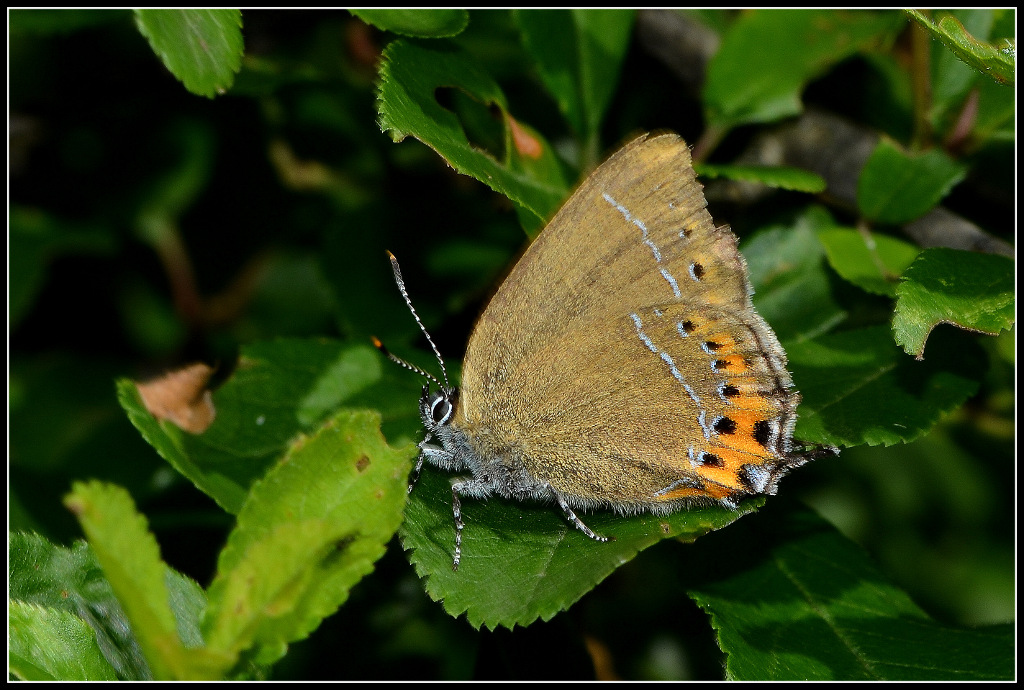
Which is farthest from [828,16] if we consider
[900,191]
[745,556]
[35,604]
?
[35,604]

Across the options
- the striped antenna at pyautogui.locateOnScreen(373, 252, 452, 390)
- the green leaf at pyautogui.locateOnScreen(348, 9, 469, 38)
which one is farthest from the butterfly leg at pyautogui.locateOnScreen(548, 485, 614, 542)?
the green leaf at pyautogui.locateOnScreen(348, 9, 469, 38)

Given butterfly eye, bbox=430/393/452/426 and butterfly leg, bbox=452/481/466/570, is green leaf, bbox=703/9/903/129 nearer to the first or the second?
butterfly eye, bbox=430/393/452/426

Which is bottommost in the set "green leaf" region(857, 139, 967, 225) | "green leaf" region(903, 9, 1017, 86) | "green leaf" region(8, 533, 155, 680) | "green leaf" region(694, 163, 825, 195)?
"green leaf" region(8, 533, 155, 680)

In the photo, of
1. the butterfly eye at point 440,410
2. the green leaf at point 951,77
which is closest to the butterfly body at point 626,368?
the butterfly eye at point 440,410

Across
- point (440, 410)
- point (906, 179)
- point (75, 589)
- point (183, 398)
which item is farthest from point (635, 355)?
point (75, 589)

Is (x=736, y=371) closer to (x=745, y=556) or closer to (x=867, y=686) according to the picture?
(x=745, y=556)

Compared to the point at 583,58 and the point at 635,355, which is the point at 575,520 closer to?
the point at 635,355
